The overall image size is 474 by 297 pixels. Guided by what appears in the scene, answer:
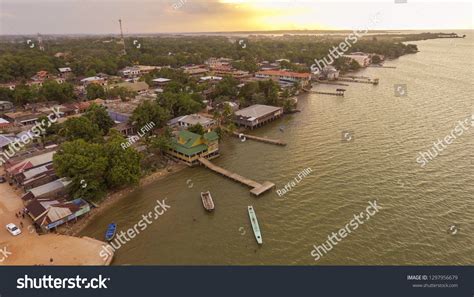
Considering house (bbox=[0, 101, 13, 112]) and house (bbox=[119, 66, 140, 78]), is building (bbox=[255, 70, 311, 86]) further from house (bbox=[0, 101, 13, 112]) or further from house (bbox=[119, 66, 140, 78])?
house (bbox=[0, 101, 13, 112])

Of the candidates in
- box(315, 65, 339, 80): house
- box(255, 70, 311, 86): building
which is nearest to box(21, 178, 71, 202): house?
box(255, 70, 311, 86): building

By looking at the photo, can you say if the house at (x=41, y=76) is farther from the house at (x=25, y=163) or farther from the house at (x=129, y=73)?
the house at (x=25, y=163)

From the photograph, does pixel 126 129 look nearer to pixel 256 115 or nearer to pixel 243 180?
pixel 256 115

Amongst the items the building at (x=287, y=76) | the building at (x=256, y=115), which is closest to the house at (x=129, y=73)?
the building at (x=287, y=76)

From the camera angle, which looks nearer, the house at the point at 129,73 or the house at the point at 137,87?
the house at the point at 137,87

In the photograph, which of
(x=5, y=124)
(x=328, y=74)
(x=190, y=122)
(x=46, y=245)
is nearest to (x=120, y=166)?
(x=46, y=245)
